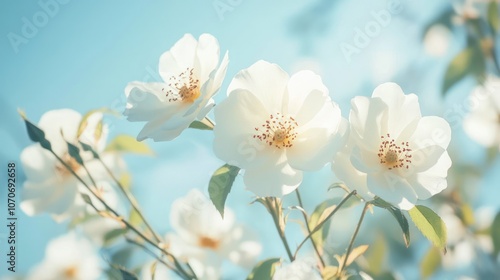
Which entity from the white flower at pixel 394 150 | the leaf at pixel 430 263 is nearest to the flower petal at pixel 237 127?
the white flower at pixel 394 150

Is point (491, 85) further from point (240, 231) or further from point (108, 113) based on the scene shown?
point (108, 113)

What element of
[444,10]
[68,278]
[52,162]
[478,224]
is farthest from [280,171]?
[444,10]

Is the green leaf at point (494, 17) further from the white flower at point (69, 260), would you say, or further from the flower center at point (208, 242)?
the white flower at point (69, 260)

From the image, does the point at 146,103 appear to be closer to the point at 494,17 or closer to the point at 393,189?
the point at 393,189

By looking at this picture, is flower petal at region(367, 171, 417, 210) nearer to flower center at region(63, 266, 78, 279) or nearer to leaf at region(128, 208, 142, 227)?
leaf at region(128, 208, 142, 227)

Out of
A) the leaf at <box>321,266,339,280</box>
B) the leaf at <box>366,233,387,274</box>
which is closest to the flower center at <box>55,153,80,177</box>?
the leaf at <box>321,266,339,280</box>

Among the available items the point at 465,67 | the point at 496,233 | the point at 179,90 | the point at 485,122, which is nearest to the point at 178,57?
the point at 179,90
